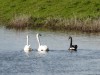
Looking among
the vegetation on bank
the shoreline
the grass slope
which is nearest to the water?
the shoreline

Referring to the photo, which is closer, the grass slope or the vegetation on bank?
the vegetation on bank

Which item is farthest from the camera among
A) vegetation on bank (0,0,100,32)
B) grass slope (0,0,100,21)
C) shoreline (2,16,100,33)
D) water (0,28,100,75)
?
grass slope (0,0,100,21)

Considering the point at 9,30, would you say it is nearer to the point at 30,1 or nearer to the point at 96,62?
the point at 30,1

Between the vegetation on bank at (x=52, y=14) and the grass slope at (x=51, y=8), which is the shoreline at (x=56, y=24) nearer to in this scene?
the vegetation on bank at (x=52, y=14)

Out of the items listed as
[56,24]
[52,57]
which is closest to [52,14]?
[56,24]

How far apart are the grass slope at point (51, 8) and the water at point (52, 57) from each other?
1067 cm

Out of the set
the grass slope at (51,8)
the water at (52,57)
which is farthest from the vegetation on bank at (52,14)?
the water at (52,57)

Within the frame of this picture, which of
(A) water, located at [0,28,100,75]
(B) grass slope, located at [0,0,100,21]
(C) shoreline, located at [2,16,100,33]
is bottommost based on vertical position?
(A) water, located at [0,28,100,75]

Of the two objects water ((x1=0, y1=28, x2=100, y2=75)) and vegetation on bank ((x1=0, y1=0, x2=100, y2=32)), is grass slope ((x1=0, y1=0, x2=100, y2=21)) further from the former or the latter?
water ((x1=0, y1=28, x2=100, y2=75))

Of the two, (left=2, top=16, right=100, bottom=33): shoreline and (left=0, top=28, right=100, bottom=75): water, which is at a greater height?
(left=2, top=16, right=100, bottom=33): shoreline

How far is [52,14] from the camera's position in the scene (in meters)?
63.4

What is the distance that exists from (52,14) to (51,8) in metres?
2.38

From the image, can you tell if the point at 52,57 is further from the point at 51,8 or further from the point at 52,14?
the point at 51,8

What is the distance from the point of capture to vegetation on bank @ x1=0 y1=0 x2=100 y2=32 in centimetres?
5406
